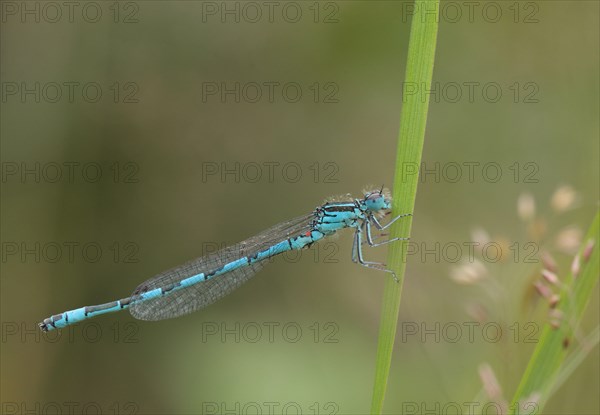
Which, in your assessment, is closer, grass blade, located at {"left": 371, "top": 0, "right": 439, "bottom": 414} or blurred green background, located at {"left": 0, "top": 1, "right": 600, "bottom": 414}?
grass blade, located at {"left": 371, "top": 0, "right": 439, "bottom": 414}

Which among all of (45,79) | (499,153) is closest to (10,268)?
(45,79)

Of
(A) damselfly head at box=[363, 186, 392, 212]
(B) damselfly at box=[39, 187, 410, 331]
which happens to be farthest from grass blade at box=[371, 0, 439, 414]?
(B) damselfly at box=[39, 187, 410, 331]

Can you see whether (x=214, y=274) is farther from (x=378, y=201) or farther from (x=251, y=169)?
(x=378, y=201)

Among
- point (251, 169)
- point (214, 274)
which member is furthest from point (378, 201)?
point (251, 169)

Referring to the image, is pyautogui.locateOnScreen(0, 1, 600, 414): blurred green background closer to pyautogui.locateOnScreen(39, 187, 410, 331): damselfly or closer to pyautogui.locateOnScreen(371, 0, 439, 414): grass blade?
pyautogui.locateOnScreen(39, 187, 410, 331): damselfly

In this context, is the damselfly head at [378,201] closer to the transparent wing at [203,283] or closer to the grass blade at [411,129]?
the transparent wing at [203,283]
